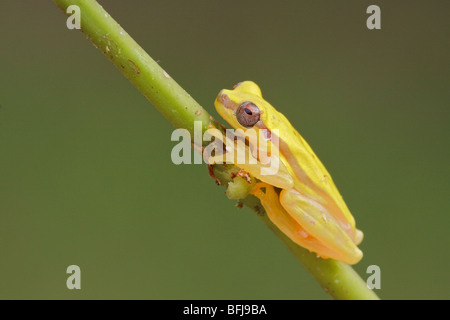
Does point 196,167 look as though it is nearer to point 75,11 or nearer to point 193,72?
point 193,72

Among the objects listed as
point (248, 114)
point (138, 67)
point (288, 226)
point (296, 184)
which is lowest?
point (288, 226)

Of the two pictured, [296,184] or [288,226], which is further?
[296,184]

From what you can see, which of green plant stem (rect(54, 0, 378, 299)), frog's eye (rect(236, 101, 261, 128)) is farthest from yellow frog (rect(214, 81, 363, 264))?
green plant stem (rect(54, 0, 378, 299))

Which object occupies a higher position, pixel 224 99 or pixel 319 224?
pixel 224 99

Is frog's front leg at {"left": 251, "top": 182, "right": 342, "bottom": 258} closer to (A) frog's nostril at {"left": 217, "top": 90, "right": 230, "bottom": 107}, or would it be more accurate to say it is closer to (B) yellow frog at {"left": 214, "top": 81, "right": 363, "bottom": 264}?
(B) yellow frog at {"left": 214, "top": 81, "right": 363, "bottom": 264}

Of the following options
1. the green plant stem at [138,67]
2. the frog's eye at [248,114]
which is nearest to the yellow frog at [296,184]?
the frog's eye at [248,114]

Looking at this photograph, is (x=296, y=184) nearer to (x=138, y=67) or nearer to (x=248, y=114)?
(x=248, y=114)

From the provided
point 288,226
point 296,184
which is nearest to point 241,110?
point 296,184
